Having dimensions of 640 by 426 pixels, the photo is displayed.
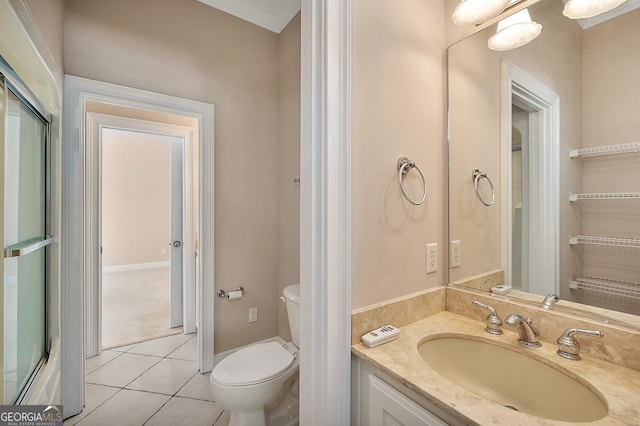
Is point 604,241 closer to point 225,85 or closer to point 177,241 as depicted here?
point 225,85

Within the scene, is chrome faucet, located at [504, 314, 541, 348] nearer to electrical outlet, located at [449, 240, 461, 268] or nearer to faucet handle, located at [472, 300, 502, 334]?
faucet handle, located at [472, 300, 502, 334]

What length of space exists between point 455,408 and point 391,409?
0.76 feet

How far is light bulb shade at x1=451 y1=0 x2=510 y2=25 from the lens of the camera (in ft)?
3.30

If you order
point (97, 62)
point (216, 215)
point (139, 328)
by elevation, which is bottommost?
point (139, 328)

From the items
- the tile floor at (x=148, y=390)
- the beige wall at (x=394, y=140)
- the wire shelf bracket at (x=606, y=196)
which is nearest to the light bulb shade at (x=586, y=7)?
the beige wall at (x=394, y=140)

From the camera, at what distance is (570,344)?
0.83 metres

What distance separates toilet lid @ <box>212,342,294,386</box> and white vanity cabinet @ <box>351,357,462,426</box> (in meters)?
0.63

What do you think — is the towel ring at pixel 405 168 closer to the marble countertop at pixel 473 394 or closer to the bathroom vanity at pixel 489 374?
the bathroom vanity at pixel 489 374

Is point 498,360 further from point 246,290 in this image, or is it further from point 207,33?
point 207,33

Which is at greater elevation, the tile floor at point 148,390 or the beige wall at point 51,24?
the beige wall at point 51,24

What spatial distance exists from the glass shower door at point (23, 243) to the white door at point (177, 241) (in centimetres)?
146

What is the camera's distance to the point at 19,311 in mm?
990

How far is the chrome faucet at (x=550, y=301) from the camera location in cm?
95

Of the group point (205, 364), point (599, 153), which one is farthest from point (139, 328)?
point (599, 153)
